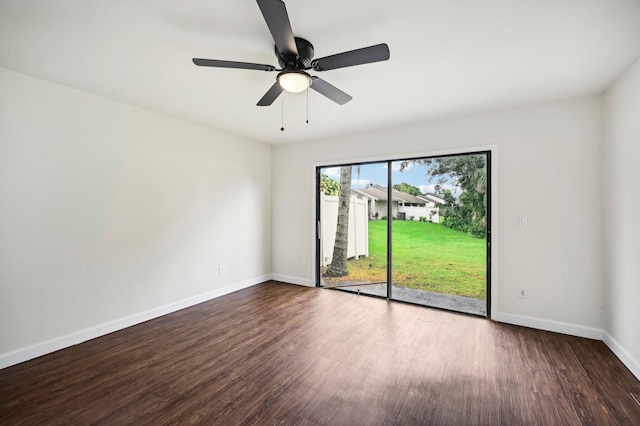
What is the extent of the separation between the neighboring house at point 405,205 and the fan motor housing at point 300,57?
2.48 metres

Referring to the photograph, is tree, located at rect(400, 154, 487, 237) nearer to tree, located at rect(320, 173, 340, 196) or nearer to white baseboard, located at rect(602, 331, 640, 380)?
tree, located at rect(320, 173, 340, 196)

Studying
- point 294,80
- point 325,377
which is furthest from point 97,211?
point 325,377

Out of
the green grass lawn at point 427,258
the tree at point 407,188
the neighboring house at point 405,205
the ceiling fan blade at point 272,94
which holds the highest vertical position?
the ceiling fan blade at point 272,94

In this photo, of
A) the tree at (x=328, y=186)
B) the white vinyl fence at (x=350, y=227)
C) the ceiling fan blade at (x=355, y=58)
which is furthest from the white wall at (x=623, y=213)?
the tree at (x=328, y=186)

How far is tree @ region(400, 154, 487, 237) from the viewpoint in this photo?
3.41m

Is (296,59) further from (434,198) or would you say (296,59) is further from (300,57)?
(434,198)

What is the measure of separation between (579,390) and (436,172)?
2.62 meters

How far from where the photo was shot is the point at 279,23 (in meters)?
1.43

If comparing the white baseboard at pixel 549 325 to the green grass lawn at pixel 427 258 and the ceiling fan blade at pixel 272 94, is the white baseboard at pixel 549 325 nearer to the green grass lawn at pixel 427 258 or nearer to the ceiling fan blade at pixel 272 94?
the green grass lawn at pixel 427 258

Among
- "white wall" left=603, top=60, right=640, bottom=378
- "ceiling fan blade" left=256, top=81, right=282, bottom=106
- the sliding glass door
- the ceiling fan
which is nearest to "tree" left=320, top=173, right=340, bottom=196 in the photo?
the sliding glass door

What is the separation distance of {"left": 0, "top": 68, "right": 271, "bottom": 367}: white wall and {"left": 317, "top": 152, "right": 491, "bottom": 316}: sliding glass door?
1.90 meters

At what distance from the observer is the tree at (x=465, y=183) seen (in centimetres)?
341

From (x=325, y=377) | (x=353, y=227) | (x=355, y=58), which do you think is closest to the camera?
(x=355, y=58)

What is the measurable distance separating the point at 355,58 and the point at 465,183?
2.61m
